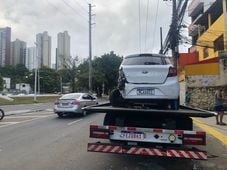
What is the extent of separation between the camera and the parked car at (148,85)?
23.5ft

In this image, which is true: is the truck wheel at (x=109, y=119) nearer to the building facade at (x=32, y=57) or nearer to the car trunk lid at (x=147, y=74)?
the car trunk lid at (x=147, y=74)

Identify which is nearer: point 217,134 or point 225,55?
point 217,134

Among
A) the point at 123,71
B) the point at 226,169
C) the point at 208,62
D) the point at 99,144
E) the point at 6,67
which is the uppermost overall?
the point at 6,67

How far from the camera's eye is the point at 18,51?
302 feet

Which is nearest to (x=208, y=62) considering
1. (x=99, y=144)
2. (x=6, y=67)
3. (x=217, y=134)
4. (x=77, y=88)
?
(x=217, y=134)

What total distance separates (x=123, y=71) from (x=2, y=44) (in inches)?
2867

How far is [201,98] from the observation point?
897 inches

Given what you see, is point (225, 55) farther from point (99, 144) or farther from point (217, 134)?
point (99, 144)

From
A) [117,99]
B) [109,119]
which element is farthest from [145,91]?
[109,119]

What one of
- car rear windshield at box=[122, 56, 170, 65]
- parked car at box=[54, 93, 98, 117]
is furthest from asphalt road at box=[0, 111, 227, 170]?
parked car at box=[54, 93, 98, 117]

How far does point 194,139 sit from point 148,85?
5.82ft

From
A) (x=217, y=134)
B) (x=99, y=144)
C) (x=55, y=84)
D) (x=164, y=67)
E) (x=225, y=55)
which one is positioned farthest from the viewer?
(x=55, y=84)

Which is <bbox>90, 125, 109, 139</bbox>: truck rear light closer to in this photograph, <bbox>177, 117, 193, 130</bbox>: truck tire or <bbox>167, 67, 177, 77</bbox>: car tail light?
<bbox>177, 117, 193, 130</bbox>: truck tire

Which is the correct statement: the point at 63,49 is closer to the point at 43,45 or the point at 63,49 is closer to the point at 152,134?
the point at 43,45
